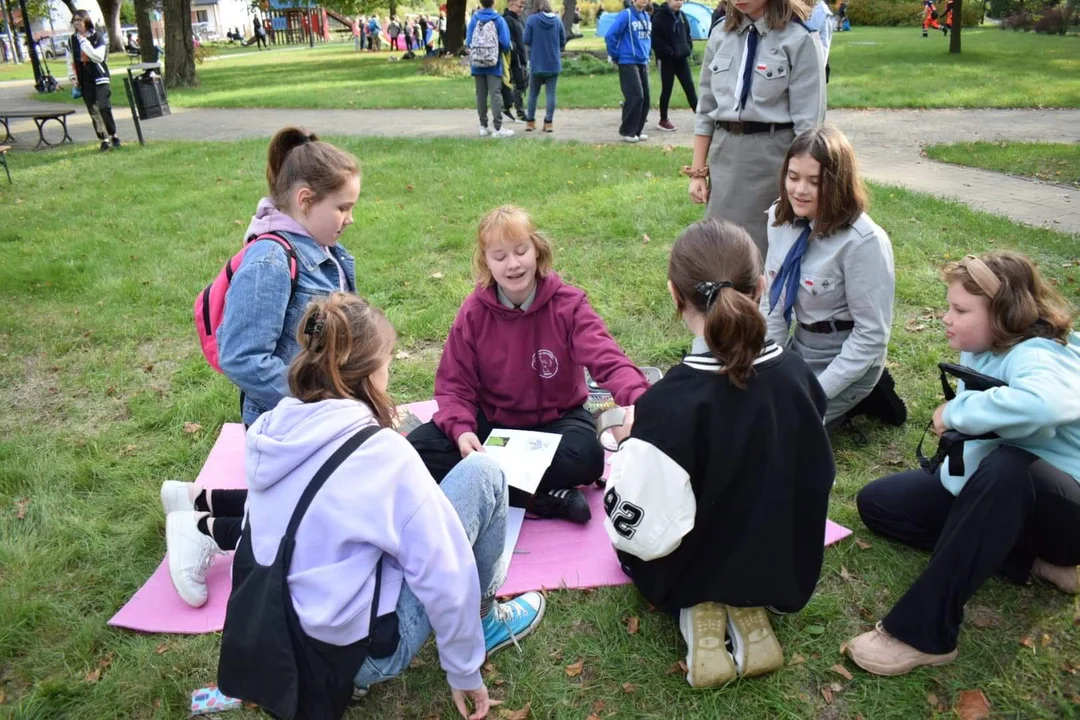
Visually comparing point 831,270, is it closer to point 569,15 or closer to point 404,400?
point 404,400

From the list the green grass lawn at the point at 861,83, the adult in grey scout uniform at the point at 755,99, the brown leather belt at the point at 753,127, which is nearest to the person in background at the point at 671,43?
the green grass lawn at the point at 861,83

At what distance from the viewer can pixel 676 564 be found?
2.38 meters

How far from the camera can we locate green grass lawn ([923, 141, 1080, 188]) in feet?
26.8

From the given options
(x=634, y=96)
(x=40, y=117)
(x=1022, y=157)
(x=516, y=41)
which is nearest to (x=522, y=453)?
(x=634, y=96)

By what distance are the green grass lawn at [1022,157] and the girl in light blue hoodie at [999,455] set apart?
21.7 ft

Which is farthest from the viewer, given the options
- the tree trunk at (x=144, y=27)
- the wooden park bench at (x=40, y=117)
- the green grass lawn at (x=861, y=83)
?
the tree trunk at (x=144, y=27)

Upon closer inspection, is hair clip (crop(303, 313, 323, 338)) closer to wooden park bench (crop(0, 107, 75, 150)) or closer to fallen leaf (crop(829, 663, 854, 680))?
fallen leaf (crop(829, 663, 854, 680))

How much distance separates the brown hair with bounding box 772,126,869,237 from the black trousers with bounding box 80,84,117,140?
10.6 metres

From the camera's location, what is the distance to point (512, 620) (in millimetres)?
2654

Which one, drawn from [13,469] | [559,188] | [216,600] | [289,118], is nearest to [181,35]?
[289,118]

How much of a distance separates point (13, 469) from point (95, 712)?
1.85 m

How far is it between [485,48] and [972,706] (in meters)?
9.97

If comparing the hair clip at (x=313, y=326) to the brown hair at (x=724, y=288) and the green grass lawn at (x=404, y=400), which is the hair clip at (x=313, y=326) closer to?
the brown hair at (x=724, y=288)

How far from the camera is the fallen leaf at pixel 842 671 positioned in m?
2.42
